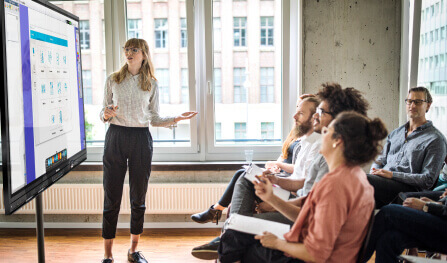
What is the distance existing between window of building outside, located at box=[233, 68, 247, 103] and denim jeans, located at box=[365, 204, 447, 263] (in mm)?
1977

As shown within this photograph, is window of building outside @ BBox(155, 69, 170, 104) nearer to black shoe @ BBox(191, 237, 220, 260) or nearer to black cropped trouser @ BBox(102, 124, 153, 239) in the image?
black cropped trouser @ BBox(102, 124, 153, 239)

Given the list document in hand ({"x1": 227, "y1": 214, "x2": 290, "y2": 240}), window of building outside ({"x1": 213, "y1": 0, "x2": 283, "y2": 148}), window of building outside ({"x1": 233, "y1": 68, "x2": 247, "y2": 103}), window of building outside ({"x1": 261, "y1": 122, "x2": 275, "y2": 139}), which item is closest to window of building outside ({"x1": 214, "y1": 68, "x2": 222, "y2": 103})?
window of building outside ({"x1": 213, "y1": 0, "x2": 283, "y2": 148})

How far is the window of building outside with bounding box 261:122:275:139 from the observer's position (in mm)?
3881

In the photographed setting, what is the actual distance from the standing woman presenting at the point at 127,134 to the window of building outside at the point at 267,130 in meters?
1.28

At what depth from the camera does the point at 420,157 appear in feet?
8.95

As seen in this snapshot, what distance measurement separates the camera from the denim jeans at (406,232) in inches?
81.5

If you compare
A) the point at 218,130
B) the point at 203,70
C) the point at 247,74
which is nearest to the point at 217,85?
the point at 203,70

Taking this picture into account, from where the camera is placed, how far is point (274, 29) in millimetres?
3787

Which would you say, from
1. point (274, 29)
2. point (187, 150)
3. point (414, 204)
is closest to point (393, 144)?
point (414, 204)

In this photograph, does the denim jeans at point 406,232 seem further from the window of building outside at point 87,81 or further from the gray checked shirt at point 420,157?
the window of building outside at point 87,81

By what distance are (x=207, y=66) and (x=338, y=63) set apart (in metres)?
1.19

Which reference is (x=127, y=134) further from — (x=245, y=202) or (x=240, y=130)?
(x=240, y=130)

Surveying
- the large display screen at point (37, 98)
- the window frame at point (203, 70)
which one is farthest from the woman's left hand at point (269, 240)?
the window frame at point (203, 70)

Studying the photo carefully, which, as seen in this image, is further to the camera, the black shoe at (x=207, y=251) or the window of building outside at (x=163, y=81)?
the window of building outside at (x=163, y=81)
